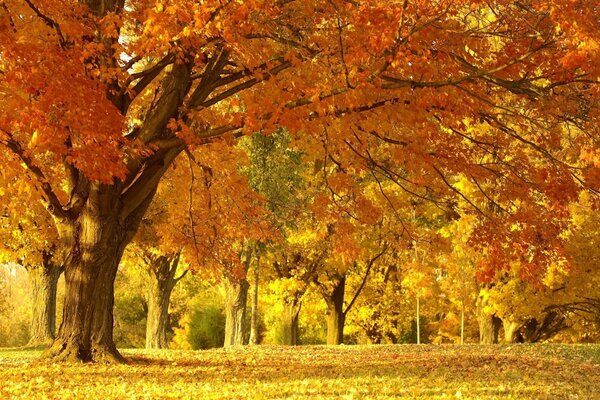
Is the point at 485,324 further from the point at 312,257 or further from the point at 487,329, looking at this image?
the point at 312,257

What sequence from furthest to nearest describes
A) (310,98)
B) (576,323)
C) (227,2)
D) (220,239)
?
(576,323) < (220,239) < (310,98) < (227,2)

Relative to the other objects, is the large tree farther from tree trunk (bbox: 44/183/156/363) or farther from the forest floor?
the forest floor

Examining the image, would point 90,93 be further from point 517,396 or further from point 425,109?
point 517,396

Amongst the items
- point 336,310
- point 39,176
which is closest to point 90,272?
point 39,176

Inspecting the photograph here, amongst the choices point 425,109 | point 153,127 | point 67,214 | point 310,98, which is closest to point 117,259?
point 67,214

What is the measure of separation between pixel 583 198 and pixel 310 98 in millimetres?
20726

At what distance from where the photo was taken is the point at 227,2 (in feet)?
34.6

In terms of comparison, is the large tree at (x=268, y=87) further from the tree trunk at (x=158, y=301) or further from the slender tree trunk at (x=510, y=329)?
the slender tree trunk at (x=510, y=329)

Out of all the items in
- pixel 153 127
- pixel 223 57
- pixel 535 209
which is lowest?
A: pixel 535 209

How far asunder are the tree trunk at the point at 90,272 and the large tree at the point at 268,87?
3cm

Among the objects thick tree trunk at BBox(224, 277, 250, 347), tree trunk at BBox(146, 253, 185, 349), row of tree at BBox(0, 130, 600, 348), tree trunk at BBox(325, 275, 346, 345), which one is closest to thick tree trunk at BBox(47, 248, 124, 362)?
row of tree at BBox(0, 130, 600, 348)

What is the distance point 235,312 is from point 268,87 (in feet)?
52.2

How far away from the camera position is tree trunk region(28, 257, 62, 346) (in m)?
26.7

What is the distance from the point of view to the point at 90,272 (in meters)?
14.0
